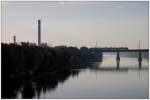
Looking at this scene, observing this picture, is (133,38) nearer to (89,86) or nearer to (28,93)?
(89,86)

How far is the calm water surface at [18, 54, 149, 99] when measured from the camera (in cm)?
241

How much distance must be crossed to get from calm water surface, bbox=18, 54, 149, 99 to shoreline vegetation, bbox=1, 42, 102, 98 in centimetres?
9

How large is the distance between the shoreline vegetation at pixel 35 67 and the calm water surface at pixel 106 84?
0.29ft

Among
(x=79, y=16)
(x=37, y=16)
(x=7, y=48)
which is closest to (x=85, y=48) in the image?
(x=79, y=16)

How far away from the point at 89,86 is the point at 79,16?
0.57 metres

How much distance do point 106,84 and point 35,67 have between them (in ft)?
2.05

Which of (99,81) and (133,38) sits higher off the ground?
(133,38)

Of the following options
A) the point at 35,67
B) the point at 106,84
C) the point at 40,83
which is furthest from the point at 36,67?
the point at 106,84

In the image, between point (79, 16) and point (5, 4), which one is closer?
point (5, 4)

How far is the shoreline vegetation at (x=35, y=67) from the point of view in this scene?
239cm

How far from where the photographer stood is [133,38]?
2602mm

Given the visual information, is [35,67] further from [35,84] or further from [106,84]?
[106,84]

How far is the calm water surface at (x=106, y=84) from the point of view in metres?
2.41

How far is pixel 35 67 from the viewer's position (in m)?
2.88
